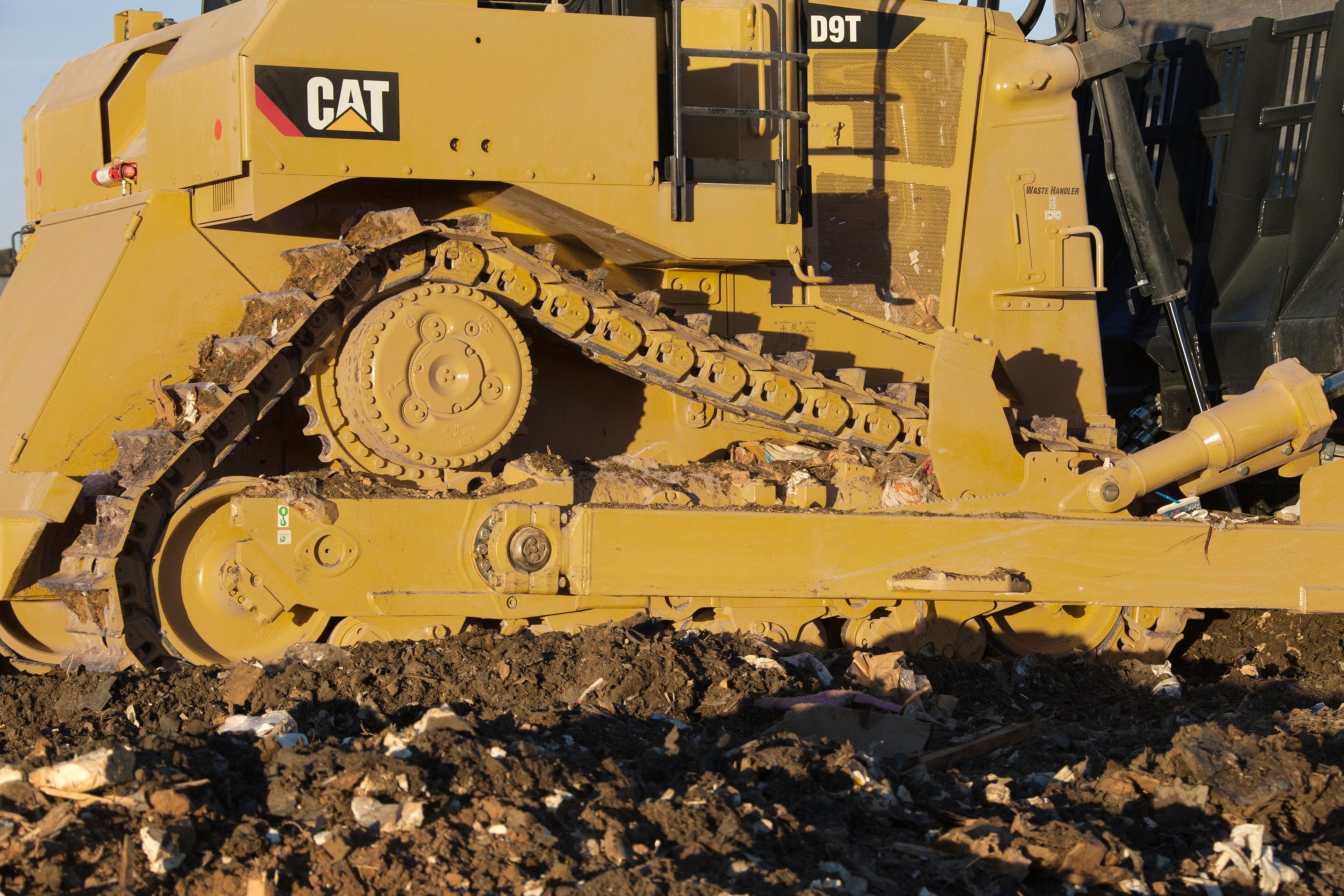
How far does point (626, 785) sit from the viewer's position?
13.4 feet

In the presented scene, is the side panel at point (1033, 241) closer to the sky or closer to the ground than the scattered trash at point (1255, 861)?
closer to the sky

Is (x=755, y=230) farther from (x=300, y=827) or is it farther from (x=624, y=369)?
(x=300, y=827)

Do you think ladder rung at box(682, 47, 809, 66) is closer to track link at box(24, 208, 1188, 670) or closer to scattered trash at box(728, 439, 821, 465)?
track link at box(24, 208, 1188, 670)

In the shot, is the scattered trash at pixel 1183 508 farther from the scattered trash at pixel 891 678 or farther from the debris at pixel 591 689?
the debris at pixel 591 689

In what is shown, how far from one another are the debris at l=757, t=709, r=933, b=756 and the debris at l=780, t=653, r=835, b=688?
44 centimetres

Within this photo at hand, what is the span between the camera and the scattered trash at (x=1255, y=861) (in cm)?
385

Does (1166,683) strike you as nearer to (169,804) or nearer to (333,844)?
(333,844)

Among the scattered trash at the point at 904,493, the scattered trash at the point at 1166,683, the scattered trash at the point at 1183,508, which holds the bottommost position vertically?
the scattered trash at the point at 1166,683

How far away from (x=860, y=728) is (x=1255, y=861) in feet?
5.04

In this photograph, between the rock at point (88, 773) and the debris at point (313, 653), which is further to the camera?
the debris at point (313, 653)

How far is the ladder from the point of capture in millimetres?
5883

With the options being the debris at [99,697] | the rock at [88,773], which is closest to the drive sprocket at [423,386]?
the debris at [99,697]

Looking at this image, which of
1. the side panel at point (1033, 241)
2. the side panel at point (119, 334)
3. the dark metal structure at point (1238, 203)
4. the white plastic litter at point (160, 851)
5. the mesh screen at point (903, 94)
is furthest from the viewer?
the dark metal structure at point (1238, 203)

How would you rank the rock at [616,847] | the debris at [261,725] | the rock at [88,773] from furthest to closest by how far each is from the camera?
the debris at [261,725] → the rock at [88,773] → the rock at [616,847]
